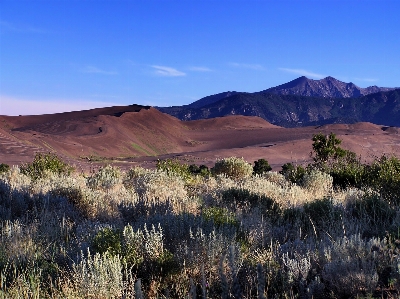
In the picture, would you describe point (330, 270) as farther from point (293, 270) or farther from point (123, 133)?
point (123, 133)

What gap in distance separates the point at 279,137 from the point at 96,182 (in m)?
78.9

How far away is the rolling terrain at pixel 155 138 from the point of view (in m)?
57.3

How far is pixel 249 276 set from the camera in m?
4.25

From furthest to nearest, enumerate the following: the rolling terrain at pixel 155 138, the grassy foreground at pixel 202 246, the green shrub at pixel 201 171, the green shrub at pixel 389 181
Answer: the rolling terrain at pixel 155 138 → the green shrub at pixel 201 171 → the green shrub at pixel 389 181 → the grassy foreground at pixel 202 246

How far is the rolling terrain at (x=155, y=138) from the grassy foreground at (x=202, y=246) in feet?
120

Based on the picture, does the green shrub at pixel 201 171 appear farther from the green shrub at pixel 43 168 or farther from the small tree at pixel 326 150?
the green shrub at pixel 43 168

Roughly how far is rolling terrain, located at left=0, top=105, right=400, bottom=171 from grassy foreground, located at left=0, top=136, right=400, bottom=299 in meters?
36.6

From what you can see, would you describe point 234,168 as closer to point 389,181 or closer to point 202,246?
point 389,181

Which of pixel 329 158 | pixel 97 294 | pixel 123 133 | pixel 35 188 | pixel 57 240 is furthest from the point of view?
pixel 123 133

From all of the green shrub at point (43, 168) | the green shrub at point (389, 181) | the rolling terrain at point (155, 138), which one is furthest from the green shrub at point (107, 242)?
the rolling terrain at point (155, 138)

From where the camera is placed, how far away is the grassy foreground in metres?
3.95

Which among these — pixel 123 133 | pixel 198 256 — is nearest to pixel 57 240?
pixel 198 256

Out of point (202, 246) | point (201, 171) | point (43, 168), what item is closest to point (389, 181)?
point (202, 246)

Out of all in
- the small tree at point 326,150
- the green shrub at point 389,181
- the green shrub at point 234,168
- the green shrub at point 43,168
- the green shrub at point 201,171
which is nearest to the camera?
the green shrub at point 389,181
